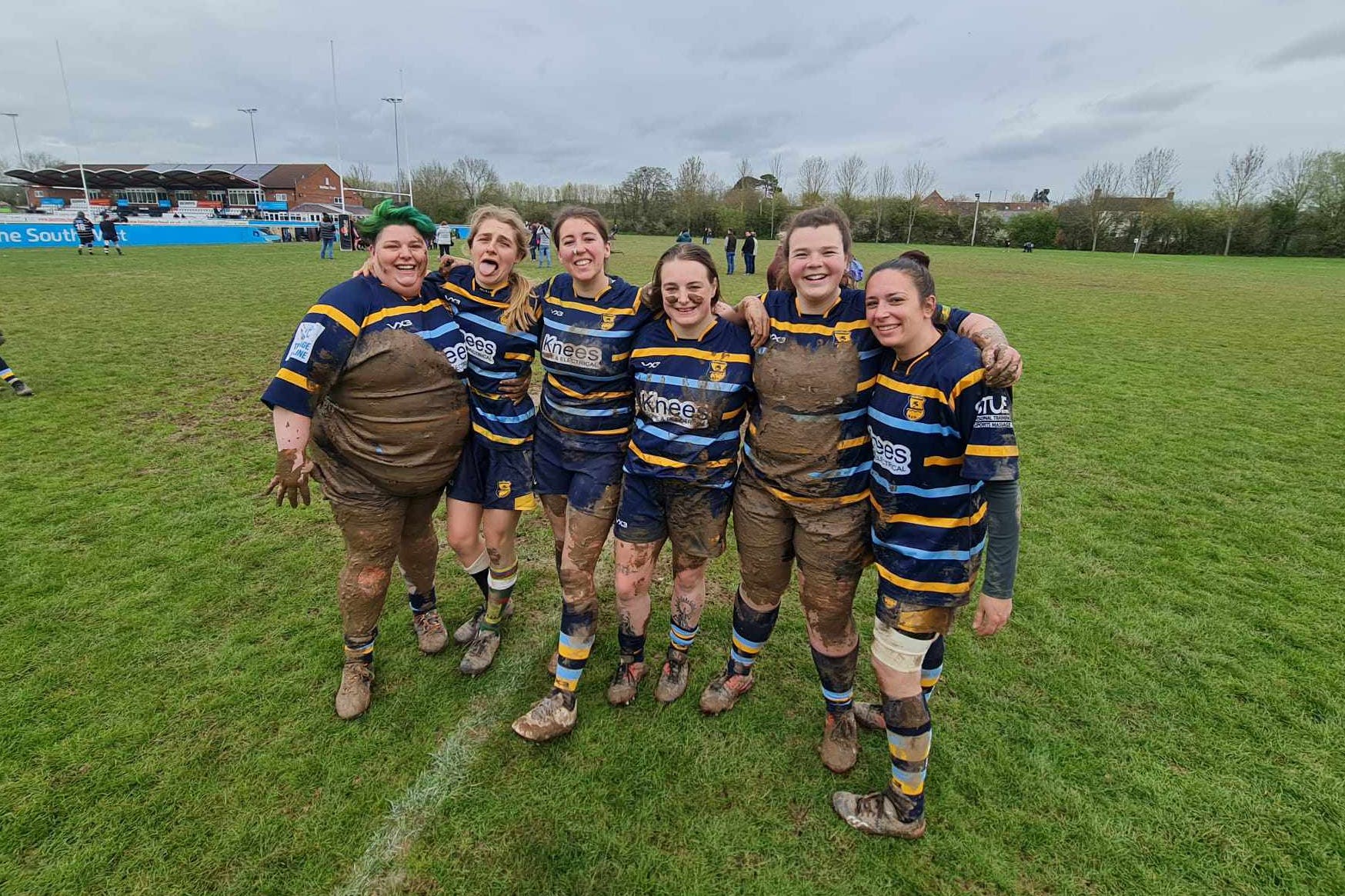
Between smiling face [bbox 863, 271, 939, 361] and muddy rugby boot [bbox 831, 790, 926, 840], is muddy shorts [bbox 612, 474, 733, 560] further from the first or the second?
muddy rugby boot [bbox 831, 790, 926, 840]

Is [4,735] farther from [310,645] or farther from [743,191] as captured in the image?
[743,191]

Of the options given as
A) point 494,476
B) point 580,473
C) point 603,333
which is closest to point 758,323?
point 603,333

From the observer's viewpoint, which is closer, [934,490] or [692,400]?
[934,490]

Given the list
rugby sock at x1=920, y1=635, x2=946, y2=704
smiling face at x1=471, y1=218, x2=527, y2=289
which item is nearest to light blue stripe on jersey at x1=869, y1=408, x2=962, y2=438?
rugby sock at x1=920, y1=635, x2=946, y2=704

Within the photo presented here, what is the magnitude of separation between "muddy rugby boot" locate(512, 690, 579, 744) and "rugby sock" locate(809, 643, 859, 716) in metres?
1.24

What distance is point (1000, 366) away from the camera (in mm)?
2199

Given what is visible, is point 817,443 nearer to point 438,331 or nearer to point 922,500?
point 922,500

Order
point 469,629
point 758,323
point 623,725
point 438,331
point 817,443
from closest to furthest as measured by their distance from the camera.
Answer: point 817,443, point 758,323, point 438,331, point 623,725, point 469,629

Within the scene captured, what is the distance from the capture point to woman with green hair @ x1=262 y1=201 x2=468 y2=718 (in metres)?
2.75

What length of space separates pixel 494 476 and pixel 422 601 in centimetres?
102

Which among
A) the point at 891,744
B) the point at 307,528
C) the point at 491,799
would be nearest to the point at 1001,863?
the point at 891,744

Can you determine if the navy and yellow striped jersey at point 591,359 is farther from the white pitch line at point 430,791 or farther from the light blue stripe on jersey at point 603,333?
the white pitch line at point 430,791

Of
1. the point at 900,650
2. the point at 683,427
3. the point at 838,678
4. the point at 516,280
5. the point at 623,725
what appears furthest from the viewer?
the point at 516,280

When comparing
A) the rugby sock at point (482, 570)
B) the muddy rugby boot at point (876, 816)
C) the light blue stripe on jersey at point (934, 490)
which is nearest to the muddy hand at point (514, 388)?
the rugby sock at point (482, 570)
